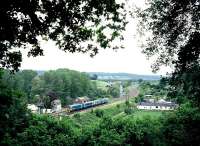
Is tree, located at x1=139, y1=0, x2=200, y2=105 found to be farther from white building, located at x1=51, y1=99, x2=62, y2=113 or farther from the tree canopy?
A: white building, located at x1=51, y1=99, x2=62, y2=113

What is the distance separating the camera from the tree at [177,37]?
8.09 m

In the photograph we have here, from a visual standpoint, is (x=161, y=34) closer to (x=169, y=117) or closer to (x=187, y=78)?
(x=187, y=78)

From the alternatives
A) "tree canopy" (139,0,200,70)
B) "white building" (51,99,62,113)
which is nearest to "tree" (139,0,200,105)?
"tree canopy" (139,0,200,70)

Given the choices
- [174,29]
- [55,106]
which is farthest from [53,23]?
[55,106]

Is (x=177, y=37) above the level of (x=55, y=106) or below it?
above

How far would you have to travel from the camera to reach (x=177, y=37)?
27.6 ft

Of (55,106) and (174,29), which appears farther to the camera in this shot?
(55,106)

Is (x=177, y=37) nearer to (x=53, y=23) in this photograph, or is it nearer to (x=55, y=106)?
(x=53, y=23)

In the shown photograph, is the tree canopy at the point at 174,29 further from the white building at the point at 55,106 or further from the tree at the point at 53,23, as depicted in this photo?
the white building at the point at 55,106

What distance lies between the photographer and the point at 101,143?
21312 millimetres

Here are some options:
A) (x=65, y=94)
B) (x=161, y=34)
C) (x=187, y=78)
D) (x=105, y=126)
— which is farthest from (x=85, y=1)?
(x=65, y=94)

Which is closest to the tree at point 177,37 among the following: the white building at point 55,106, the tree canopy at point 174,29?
the tree canopy at point 174,29

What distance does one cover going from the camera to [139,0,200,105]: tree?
809 cm

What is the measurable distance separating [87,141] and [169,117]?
17.0 ft
